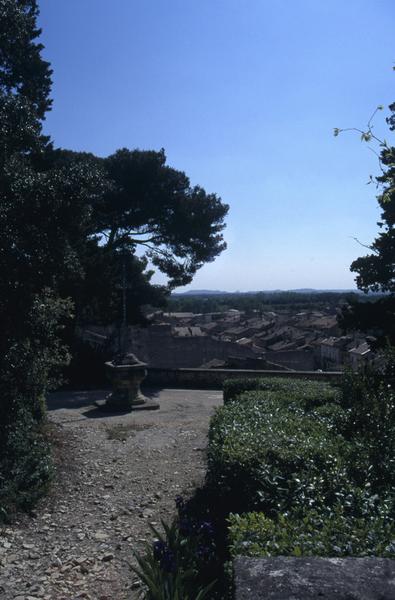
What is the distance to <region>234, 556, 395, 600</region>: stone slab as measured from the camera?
5.16 feet

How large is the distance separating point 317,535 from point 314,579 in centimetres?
87

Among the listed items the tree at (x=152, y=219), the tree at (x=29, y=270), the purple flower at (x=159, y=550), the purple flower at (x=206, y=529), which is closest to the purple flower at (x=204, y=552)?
the purple flower at (x=206, y=529)

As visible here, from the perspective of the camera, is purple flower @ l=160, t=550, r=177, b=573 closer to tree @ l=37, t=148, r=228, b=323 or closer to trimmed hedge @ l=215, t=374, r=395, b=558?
trimmed hedge @ l=215, t=374, r=395, b=558

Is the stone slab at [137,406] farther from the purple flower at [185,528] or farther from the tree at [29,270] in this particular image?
the purple flower at [185,528]

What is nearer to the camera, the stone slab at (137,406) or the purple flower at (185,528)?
the purple flower at (185,528)

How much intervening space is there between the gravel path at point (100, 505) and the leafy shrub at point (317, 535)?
1.70 meters

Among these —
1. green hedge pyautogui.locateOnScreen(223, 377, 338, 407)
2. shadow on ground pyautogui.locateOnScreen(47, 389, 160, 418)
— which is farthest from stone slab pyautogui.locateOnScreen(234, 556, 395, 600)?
shadow on ground pyautogui.locateOnScreen(47, 389, 160, 418)

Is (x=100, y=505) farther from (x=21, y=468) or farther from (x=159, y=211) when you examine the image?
(x=159, y=211)

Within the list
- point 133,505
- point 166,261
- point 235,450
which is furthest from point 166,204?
point 235,450

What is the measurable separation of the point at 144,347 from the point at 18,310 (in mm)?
21183

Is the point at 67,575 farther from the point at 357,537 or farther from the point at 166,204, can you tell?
the point at 166,204

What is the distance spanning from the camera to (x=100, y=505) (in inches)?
225

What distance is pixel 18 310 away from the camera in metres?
6.52

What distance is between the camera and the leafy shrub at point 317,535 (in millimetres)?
2326
